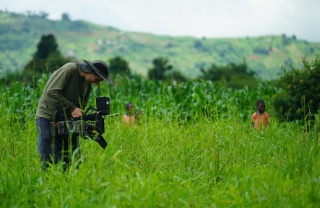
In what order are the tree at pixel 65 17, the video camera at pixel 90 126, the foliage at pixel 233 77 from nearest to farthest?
the video camera at pixel 90 126 → the foliage at pixel 233 77 → the tree at pixel 65 17

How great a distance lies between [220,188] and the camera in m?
6.30

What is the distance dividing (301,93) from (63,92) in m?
7.11

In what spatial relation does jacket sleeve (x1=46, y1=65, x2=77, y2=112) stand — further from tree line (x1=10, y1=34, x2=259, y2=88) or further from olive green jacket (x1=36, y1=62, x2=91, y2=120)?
tree line (x1=10, y1=34, x2=259, y2=88)

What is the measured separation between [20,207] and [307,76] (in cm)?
878

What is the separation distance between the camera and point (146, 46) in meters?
169

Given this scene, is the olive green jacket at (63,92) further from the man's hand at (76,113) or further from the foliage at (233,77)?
the foliage at (233,77)

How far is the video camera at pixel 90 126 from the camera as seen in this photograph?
263 inches

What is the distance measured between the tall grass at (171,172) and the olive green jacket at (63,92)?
320 mm

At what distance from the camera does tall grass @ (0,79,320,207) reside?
5.25 meters

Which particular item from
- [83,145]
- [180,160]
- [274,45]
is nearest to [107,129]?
[83,145]

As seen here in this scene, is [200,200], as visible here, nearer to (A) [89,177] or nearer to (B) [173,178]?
(B) [173,178]

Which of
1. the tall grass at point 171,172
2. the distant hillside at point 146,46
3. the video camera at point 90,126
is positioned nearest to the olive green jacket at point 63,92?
the video camera at point 90,126

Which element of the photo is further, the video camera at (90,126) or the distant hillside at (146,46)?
the distant hillside at (146,46)

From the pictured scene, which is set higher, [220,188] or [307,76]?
[307,76]
